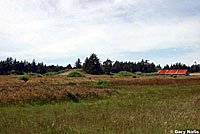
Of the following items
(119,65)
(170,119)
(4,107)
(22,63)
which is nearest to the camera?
(170,119)

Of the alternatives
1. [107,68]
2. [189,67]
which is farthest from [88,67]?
[189,67]

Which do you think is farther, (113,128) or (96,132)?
(113,128)

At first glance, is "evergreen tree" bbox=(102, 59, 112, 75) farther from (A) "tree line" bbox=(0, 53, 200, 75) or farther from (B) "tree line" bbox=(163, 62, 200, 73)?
(B) "tree line" bbox=(163, 62, 200, 73)

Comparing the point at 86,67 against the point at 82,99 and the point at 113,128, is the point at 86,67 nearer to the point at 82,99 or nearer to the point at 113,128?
the point at 82,99

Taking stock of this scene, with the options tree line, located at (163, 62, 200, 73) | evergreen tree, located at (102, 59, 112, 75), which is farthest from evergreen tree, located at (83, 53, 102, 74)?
tree line, located at (163, 62, 200, 73)

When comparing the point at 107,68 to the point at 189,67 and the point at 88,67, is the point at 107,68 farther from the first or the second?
the point at 189,67

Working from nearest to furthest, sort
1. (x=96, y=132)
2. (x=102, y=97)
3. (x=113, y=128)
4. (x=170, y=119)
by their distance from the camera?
(x=96, y=132)
(x=113, y=128)
(x=170, y=119)
(x=102, y=97)

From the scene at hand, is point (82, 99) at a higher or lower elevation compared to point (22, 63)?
lower

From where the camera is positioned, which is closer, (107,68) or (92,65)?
(92,65)

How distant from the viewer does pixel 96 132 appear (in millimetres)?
6191

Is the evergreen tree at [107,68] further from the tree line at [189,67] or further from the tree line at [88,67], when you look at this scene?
the tree line at [189,67]

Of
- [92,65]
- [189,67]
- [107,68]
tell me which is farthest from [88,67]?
[189,67]

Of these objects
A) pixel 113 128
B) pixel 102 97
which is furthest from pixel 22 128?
pixel 102 97

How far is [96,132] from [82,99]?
10518 mm
